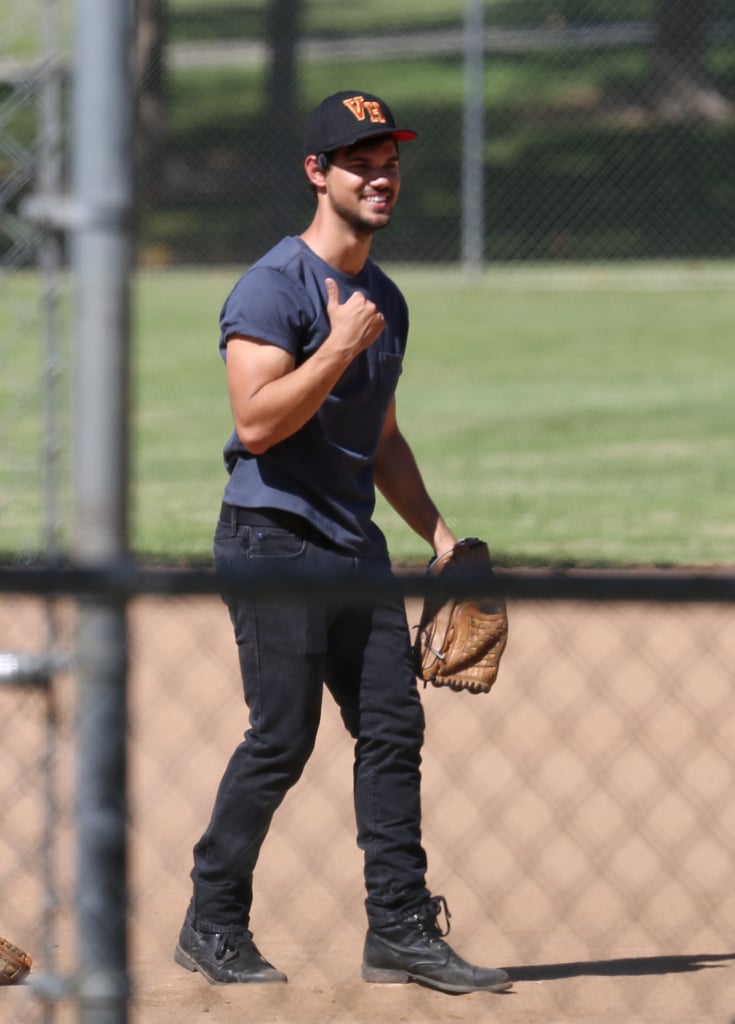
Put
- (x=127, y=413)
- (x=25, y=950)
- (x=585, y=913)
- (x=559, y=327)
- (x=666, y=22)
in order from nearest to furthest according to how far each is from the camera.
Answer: (x=127, y=413) → (x=25, y=950) → (x=585, y=913) → (x=559, y=327) → (x=666, y=22)

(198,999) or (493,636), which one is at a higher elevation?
(493,636)

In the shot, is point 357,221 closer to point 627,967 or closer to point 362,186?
point 362,186

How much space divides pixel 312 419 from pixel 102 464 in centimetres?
154

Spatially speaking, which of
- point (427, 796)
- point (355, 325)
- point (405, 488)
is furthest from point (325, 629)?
point (427, 796)

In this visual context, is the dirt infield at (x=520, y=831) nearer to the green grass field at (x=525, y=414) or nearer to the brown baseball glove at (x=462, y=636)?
the brown baseball glove at (x=462, y=636)

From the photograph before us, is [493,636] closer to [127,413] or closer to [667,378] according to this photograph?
[127,413]

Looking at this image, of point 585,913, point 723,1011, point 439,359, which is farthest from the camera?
point 439,359

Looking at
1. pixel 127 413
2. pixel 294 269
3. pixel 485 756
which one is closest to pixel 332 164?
pixel 294 269

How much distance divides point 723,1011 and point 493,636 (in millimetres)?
1068

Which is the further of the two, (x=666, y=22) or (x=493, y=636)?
(x=666, y=22)

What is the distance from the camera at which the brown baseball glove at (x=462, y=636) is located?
4254mm

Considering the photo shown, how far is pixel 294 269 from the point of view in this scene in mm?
4020

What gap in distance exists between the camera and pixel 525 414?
1259 cm

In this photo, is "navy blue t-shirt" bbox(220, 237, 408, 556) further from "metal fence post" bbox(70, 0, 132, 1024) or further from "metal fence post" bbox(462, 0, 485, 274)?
"metal fence post" bbox(462, 0, 485, 274)
